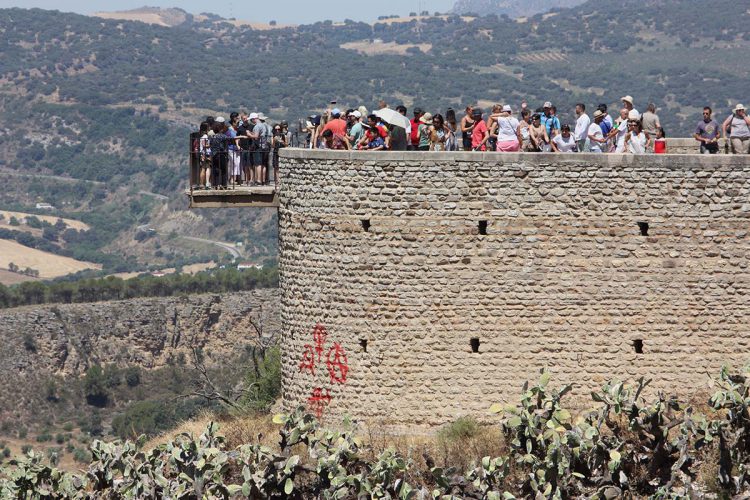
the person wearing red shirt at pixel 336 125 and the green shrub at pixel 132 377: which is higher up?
the person wearing red shirt at pixel 336 125

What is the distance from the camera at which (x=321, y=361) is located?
885 inches

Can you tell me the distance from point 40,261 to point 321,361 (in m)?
150

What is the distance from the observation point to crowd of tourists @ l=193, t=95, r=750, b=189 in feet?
76.0

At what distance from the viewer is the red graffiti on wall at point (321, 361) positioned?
2227 cm

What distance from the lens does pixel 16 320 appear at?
101 metres

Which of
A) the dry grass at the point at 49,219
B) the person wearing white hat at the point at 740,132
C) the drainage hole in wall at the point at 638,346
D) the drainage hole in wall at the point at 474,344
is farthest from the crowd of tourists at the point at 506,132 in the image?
the dry grass at the point at 49,219

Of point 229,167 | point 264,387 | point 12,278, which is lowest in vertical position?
point 12,278

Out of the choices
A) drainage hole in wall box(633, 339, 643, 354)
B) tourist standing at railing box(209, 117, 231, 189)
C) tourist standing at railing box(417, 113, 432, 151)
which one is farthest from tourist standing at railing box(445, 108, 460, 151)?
drainage hole in wall box(633, 339, 643, 354)

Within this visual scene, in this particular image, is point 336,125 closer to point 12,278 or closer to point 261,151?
point 261,151

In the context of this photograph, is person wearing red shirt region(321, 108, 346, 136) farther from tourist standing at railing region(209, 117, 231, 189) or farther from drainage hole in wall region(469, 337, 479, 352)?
drainage hole in wall region(469, 337, 479, 352)

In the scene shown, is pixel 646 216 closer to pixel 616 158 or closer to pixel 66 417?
pixel 616 158

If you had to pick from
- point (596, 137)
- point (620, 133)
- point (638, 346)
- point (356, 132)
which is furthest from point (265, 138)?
point (638, 346)

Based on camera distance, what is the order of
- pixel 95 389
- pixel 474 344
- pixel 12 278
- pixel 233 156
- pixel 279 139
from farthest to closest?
pixel 12 278
pixel 95 389
pixel 279 139
pixel 233 156
pixel 474 344

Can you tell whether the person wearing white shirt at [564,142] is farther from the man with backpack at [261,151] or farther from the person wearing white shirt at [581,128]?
the man with backpack at [261,151]
